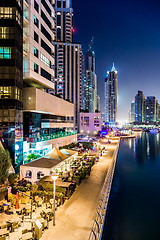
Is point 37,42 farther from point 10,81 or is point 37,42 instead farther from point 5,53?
point 10,81

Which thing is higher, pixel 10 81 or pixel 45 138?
pixel 10 81

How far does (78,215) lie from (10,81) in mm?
16393

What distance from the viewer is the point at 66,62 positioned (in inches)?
4171

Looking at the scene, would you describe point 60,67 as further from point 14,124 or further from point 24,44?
point 14,124

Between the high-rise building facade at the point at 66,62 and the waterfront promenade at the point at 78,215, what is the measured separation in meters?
90.9

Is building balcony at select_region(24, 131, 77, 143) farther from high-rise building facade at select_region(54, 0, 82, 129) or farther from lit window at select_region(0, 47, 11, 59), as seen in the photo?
high-rise building facade at select_region(54, 0, 82, 129)

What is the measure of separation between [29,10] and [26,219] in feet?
90.0

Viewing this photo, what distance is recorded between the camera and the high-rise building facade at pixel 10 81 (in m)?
19.8

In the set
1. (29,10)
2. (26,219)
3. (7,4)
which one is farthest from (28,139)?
(29,10)

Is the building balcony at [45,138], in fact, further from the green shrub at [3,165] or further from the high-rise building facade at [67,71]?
the high-rise building facade at [67,71]

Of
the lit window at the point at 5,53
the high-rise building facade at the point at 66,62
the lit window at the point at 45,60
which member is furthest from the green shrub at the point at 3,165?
the high-rise building facade at the point at 66,62

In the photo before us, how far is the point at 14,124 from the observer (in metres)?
19.9

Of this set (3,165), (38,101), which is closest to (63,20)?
(38,101)

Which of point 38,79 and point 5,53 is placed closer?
point 5,53
